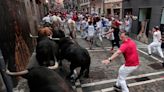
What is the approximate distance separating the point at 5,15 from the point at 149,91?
4798 mm

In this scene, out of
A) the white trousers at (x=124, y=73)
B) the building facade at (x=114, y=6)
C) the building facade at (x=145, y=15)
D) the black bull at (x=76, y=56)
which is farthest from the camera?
the building facade at (x=114, y=6)

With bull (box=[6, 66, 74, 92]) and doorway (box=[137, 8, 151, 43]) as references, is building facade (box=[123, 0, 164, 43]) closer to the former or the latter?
doorway (box=[137, 8, 151, 43])

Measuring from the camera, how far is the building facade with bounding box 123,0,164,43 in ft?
45.3

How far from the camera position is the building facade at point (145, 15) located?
13.8m

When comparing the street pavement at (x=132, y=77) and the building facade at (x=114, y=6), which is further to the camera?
the building facade at (x=114, y=6)

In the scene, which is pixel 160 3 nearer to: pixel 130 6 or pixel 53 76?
pixel 130 6

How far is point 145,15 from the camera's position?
16.8 m

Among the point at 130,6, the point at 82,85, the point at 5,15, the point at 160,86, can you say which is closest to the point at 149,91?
the point at 160,86

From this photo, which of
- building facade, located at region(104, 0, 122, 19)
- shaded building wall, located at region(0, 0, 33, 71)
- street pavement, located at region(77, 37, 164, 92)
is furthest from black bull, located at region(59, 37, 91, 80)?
building facade, located at region(104, 0, 122, 19)

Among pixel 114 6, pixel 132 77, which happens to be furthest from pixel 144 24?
pixel 114 6

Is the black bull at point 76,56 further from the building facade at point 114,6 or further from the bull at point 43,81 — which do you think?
the building facade at point 114,6

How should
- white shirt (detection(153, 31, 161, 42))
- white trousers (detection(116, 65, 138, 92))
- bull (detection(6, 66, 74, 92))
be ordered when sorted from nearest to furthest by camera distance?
bull (detection(6, 66, 74, 92))
white trousers (detection(116, 65, 138, 92))
white shirt (detection(153, 31, 161, 42))

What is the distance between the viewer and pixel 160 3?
13.7m

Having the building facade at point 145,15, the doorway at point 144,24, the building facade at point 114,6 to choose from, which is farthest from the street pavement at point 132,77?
the building facade at point 114,6
